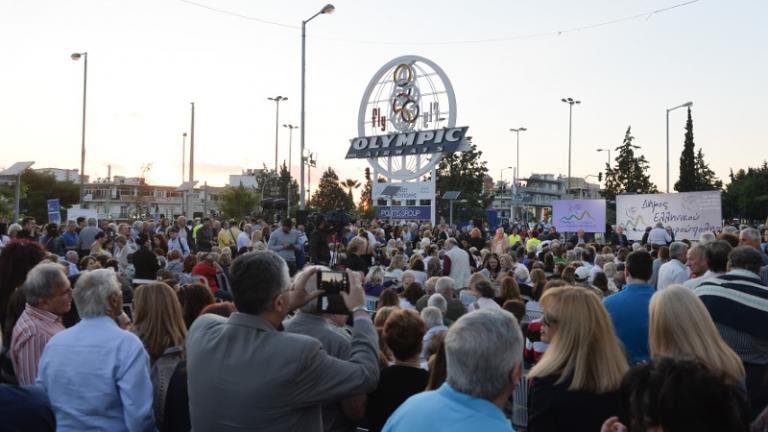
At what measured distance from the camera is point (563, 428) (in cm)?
311

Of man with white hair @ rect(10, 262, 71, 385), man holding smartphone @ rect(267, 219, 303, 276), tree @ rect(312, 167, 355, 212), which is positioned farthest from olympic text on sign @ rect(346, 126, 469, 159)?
tree @ rect(312, 167, 355, 212)

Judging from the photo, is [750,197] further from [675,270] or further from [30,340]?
[30,340]

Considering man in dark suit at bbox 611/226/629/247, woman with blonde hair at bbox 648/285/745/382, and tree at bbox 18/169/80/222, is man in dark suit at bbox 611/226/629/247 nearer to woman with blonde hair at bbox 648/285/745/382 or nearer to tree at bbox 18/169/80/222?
woman with blonde hair at bbox 648/285/745/382

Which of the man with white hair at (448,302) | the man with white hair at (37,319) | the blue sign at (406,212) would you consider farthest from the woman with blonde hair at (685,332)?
the blue sign at (406,212)

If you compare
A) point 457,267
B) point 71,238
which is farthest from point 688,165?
point 71,238

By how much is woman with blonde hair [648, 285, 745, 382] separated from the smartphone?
5.47ft

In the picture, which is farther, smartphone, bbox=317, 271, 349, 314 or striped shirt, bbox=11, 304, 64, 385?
striped shirt, bbox=11, 304, 64, 385

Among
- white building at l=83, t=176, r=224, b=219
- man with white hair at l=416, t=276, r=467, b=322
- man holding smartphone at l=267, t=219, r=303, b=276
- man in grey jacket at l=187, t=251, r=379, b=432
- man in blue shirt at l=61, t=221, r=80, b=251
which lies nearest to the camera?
man in grey jacket at l=187, t=251, r=379, b=432

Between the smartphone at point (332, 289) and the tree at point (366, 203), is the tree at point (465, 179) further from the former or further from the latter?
the smartphone at point (332, 289)

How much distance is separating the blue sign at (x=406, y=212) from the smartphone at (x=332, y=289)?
31.9m

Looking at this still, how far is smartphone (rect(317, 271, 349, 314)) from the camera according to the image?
337 cm

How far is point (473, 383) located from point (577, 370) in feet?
3.02

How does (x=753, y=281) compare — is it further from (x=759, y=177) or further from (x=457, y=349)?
(x=759, y=177)

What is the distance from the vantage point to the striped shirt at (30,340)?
4.18 meters
